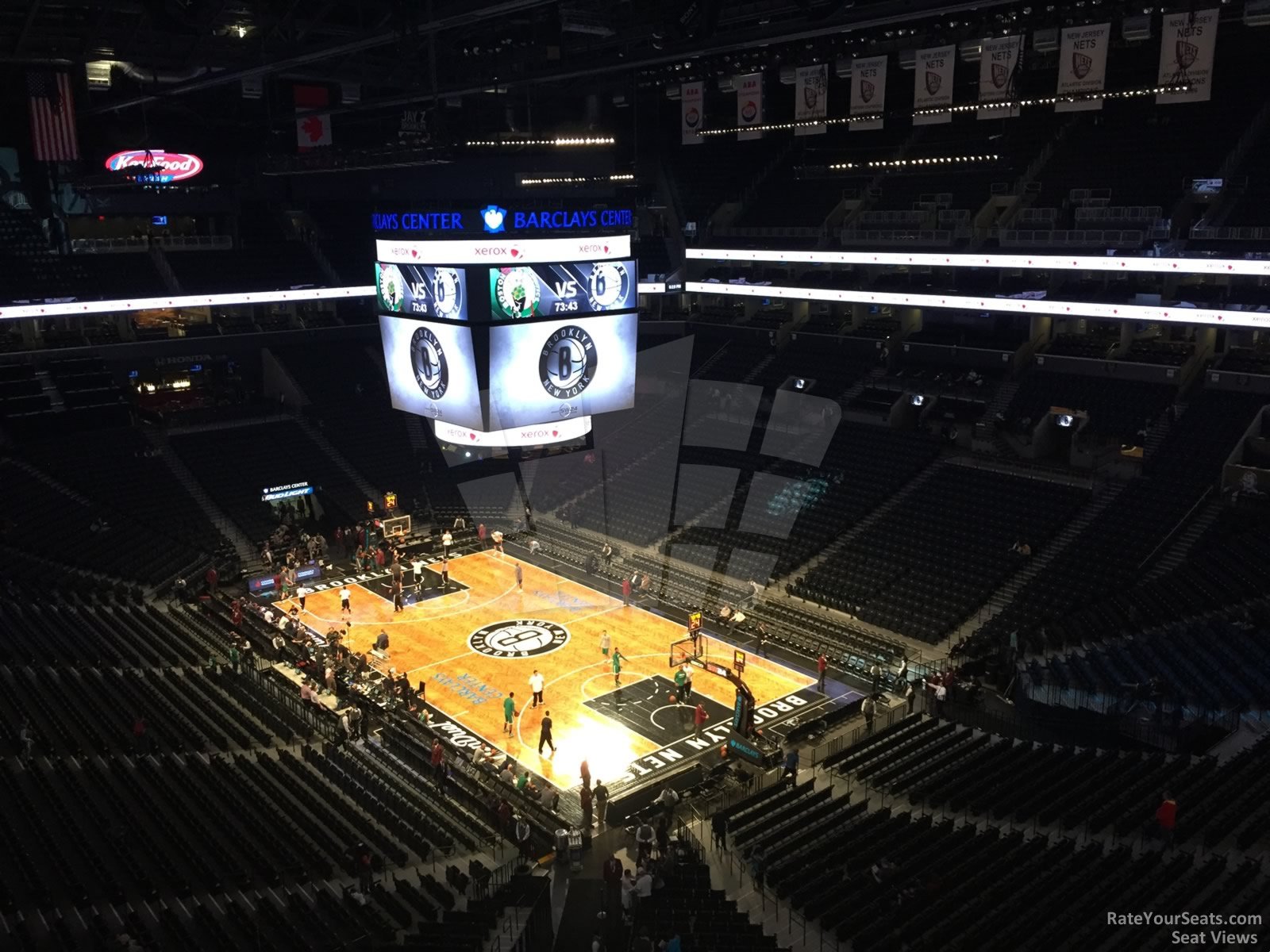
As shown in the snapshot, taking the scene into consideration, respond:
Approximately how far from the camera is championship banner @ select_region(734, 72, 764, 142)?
29.8m

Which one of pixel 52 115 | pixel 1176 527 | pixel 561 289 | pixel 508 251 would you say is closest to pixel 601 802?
pixel 561 289

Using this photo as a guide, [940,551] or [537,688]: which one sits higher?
[940,551]

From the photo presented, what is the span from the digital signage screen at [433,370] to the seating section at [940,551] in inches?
453

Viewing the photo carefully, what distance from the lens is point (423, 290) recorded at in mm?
22281

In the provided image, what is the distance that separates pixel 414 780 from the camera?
19.2 m

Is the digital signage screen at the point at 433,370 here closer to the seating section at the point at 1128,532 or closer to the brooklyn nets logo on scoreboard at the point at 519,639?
the brooklyn nets logo on scoreboard at the point at 519,639

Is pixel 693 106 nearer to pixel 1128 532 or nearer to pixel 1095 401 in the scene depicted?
pixel 1095 401

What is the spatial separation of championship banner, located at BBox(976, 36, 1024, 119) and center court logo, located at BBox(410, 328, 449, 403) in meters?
14.3

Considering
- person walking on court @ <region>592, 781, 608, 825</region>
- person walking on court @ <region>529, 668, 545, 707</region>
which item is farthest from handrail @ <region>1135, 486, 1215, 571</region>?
person walking on court @ <region>592, 781, 608, 825</region>

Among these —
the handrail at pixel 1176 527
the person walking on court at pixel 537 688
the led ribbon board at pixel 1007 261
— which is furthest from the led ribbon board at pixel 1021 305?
the person walking on court at pixel 537 688

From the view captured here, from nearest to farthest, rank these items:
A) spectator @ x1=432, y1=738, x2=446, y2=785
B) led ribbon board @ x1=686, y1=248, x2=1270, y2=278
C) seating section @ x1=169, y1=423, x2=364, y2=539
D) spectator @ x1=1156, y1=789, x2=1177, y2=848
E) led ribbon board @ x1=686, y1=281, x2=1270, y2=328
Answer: spectator @ x1=1156, y1=789, x2=1177, y2=848, spectator @ x1=432, y1=738, x2=446, y2=785, led ribbon board @ x1=686, y1=248, x2=1270, y2=278, led ribbon board @ x1=686, y1=281, x2=1270, y2=328, seating section @ x1=169, y1=423, x2=364, y2=539

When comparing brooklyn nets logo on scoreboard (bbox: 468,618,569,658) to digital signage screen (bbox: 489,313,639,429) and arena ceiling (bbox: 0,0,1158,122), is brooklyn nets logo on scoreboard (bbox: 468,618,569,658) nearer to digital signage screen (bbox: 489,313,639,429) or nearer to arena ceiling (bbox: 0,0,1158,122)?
digital signage screen (bbox: 489,313,639,429)

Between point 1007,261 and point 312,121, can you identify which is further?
point 312,121

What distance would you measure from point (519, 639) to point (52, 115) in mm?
25057
